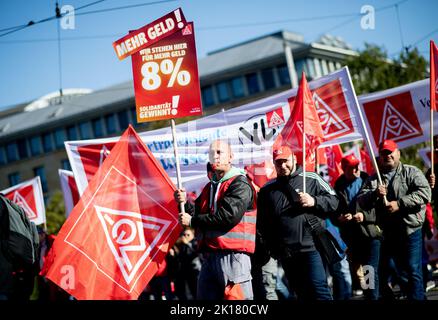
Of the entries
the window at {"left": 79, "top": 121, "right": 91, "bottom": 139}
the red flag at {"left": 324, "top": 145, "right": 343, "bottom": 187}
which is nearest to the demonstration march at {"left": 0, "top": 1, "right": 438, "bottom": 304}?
the red flag at {"left": 324, "top": 145, "right": 343, "bottom": 187}

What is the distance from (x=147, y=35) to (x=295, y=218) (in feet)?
7.80

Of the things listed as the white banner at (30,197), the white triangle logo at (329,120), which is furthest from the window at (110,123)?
the white triangle logo at (329,120)

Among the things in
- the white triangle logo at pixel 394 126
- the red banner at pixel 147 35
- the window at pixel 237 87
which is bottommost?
the white triangle logo at pixel 394 126

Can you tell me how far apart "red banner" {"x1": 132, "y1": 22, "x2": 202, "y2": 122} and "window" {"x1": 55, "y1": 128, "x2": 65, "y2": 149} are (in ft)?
213

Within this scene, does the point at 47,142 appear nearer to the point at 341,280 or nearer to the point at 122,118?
the point at 122,118

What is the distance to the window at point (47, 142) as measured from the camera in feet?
239

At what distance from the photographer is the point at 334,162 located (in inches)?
506

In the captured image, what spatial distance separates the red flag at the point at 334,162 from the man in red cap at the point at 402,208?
4531mm

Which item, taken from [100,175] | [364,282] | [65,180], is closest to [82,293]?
[100,175]

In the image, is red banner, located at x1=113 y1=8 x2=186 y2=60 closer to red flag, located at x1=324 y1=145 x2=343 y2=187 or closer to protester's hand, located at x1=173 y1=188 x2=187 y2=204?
protester's hand, located at x1=173 y1=188 x2=187 y2=204

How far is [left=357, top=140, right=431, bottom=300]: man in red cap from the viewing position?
293 inches

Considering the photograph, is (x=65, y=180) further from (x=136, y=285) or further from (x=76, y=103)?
(x=76, y=103)

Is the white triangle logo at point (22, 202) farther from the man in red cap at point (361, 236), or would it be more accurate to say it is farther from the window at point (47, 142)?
the window at point (47, 142)

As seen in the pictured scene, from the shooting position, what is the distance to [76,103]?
7069cm
